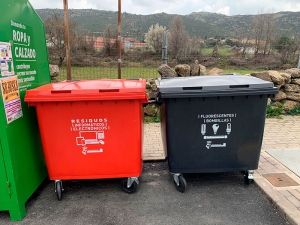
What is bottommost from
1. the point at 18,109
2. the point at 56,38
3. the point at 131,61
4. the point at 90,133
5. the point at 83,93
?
the point at 90,133

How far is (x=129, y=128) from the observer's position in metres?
2.71

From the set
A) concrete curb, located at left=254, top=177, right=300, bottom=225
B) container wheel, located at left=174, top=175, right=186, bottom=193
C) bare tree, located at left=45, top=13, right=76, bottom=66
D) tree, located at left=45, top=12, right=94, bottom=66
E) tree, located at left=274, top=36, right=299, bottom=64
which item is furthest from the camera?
tree, located at left=274, top=36, right=299, bottom=64

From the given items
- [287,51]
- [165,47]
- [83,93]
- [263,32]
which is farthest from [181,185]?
[263,32]

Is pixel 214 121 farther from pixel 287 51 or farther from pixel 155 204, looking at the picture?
pixel 287 51

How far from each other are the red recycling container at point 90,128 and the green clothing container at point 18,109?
0.59 ft

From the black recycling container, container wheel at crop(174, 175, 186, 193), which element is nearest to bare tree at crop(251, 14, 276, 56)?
the black recycling container

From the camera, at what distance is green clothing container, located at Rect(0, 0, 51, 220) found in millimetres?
2268

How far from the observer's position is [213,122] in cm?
279

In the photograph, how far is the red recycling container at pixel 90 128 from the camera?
2537 mm

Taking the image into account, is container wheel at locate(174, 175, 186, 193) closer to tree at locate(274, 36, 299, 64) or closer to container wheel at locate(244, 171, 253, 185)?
container wheel at locate(244, 171, 253, 185)

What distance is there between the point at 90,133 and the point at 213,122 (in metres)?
1.39

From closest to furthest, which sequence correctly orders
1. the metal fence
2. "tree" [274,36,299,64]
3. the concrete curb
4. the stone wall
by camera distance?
the concrete curb, the stone wall, the metal fence, "tree" [274,36,299,64]

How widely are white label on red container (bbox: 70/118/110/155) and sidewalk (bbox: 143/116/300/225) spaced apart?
126 cm

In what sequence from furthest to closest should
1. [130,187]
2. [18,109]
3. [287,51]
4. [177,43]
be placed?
[287,51], [177,43], [130,187], [18,109]
